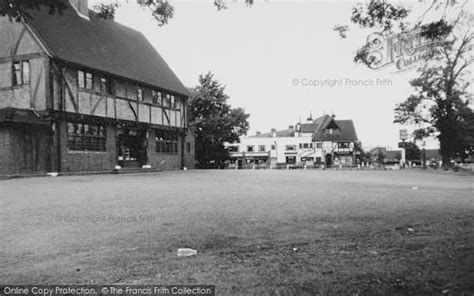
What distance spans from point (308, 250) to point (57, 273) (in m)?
2.85

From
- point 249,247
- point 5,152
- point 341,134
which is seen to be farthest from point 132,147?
point 341,134

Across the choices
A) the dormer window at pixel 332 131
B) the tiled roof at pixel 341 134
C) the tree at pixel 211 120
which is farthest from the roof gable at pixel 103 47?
the dormer window at pixel 332 131

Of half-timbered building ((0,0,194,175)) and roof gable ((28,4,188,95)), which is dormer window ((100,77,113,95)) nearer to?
half-timbered building ((0,0,194,175))

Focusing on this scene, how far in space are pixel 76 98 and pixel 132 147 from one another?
7.20 metres

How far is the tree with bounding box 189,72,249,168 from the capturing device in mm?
44438

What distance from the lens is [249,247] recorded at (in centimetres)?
494

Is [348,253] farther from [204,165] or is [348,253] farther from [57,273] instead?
[204,165]

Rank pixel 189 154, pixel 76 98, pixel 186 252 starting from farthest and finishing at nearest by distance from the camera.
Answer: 1. pixel 189 154
2. pixel 76 98
3. pixel 186 252

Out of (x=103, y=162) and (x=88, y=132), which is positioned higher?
(x=88, y=132)

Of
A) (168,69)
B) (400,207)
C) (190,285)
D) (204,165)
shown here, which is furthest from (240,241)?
(204,165)

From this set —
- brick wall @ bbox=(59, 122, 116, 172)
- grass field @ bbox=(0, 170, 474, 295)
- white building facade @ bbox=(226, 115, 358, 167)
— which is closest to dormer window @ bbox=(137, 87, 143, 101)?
brick wall @ bbox=(59, 122, 116, 172)

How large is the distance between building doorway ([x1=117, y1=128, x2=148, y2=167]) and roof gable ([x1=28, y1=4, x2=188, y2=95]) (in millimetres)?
3849

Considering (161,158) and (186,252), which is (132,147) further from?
(186,252)

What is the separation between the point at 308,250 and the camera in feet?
15.8
